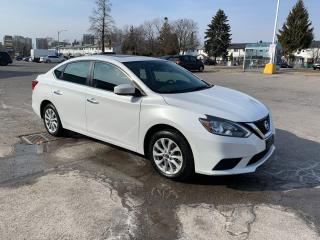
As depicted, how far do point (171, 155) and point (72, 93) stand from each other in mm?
2295

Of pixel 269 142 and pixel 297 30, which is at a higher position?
pixel 297 30

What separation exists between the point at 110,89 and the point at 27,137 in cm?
242

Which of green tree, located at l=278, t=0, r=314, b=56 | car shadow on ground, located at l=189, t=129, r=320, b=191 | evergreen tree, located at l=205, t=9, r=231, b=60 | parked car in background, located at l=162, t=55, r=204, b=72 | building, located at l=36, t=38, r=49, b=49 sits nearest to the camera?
car shadow on ground, located at l=189, t=129, r=320, b=191

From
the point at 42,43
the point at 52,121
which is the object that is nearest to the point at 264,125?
the point at 52,121

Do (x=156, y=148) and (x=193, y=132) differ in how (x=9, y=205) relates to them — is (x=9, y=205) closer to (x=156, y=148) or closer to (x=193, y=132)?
(x=156, y=148)

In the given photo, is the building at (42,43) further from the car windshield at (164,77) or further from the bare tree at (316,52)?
the car windshield at (164,77)

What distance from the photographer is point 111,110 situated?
221 inches

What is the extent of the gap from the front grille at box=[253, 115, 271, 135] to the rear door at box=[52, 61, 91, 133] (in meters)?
2.75

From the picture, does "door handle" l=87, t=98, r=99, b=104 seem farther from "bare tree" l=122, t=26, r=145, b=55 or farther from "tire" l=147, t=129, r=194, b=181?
"bare tree" l=122, t=26, r=145, b=55

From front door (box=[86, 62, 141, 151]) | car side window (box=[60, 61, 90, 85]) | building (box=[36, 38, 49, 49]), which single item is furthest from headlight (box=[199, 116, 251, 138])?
building (box=[36, 38, 49, 49])

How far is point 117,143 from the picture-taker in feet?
18.6

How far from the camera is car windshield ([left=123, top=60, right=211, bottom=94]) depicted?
217 inches

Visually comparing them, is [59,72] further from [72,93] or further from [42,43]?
[42,43]

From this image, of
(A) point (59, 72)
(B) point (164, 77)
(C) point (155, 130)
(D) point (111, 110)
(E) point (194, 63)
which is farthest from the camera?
(E) point (194, 63)
